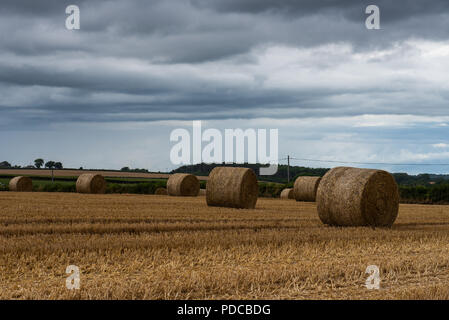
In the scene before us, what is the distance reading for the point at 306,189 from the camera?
3148cm

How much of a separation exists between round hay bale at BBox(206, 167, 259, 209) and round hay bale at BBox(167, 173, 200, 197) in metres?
10.5

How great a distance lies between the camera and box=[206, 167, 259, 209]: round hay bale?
853 inches

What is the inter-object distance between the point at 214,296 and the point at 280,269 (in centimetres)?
163

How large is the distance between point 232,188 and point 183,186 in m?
11.6

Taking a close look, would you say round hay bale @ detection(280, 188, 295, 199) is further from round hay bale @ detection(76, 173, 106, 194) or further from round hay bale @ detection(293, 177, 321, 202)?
round hay bale @ detection(76, 173, 106, 194)

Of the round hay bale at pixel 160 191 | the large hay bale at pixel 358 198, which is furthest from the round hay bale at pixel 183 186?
the large hay bale at pixel 358 198

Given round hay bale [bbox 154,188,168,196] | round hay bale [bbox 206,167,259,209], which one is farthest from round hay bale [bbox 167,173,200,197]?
round hay bale [bbox 206,167,259,209]

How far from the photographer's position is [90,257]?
29.0ft

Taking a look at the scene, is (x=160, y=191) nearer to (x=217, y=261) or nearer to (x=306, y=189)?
(x=306, y=189)

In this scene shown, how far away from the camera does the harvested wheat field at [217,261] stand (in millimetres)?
6500

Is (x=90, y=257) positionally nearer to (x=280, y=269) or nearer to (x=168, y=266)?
(x=168, y=266)

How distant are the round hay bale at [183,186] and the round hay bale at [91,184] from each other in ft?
18.1

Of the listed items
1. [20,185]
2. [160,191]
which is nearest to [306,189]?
[160,191]
